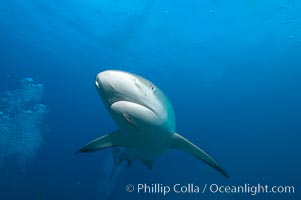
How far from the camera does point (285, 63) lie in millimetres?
25062

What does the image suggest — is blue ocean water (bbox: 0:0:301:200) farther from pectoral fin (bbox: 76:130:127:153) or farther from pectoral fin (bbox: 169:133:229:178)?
pectoral fin (bbox: 169:133:229:178)

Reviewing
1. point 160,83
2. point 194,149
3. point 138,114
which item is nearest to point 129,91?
point 138,114

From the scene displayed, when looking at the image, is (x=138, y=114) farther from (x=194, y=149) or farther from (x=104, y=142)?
(x=104, y=142)

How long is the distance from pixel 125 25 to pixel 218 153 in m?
36.3

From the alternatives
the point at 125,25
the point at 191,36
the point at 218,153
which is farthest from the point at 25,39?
the point at 218,153

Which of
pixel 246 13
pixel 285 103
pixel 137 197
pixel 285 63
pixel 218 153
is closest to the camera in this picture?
pixel 246 13

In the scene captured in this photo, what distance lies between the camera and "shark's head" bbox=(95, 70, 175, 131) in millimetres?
3420

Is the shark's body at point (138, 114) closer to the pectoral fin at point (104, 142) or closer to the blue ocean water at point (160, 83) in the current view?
the pectoral fin at point (104, 142)

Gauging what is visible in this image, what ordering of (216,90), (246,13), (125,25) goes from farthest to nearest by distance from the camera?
(216,90), (125,25), (246,13)

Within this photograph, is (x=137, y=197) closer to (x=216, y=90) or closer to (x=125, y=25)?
(x=216, y=90)

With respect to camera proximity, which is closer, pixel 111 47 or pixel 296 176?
pixel 111 47

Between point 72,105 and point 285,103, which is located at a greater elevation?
point 285,103

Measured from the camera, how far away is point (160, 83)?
31125mm

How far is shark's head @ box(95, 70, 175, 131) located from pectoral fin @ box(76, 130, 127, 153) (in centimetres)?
171
